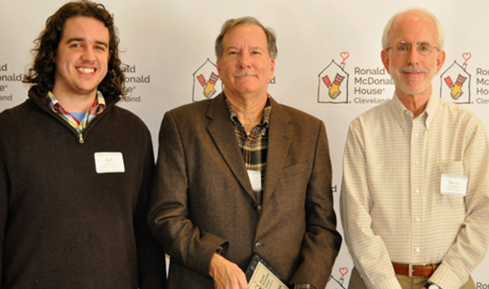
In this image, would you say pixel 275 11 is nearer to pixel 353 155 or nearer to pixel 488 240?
pixel 353 155

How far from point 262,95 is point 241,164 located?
421 mm

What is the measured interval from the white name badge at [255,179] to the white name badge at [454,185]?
853mm

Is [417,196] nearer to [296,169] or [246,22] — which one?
[296,169]

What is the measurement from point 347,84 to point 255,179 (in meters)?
1.27

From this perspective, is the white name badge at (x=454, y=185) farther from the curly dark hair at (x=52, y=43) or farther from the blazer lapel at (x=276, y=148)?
the curly dark hair at (x=52, y=43)

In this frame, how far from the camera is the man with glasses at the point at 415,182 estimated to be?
2369mm

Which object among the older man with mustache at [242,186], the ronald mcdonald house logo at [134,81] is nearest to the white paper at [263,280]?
the older man with mustache at [242,186]

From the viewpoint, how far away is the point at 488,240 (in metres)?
2.36

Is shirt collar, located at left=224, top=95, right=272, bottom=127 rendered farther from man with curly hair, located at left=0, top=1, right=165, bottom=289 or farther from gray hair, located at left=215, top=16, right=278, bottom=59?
man with curly hair, located at left=0, top=1, right=165, bottom=289

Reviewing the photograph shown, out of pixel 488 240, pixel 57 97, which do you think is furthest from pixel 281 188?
pixel 57 97

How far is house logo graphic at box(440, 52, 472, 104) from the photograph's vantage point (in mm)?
3373

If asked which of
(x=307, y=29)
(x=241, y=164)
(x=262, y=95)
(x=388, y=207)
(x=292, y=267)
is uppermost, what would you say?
(x=307, y=29)

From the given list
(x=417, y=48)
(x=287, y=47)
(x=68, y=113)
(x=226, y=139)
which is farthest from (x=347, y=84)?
(x=68, y=113)

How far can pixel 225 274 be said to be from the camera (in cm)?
223
